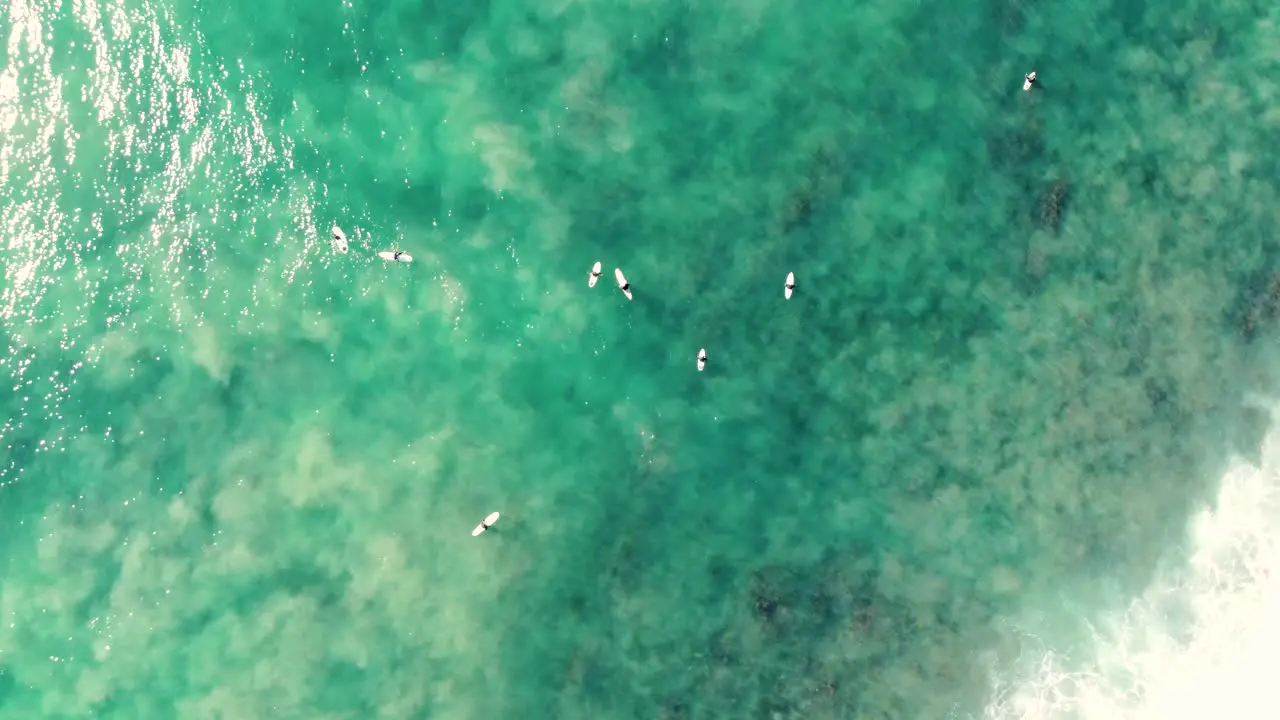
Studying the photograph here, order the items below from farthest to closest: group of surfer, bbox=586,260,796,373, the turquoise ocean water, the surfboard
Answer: the surfboard
group of surfer, bbox=586,260,796,373
the turquoise ocean water

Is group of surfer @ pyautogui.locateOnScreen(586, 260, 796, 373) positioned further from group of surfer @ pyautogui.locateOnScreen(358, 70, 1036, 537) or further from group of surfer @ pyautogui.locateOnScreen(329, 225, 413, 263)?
group of surfer @ pyautogui.locateOnScreen(329, 225, 413, 263)

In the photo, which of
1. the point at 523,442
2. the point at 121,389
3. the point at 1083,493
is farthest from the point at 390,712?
the point at 1083,493

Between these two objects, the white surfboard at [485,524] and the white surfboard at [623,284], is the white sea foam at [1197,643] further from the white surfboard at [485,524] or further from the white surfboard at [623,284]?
the white surfboard at [623,284]

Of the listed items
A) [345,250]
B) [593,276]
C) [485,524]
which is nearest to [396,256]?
[345,250]

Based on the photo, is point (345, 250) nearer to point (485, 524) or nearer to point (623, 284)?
point (623, 284)

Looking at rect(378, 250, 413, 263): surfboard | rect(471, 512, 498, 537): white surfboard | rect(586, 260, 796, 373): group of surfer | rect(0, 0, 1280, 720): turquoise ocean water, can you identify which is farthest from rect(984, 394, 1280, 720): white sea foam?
rect(378, 250, 413, 263): surfboard

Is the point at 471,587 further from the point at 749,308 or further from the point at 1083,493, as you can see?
the point at 1083,493

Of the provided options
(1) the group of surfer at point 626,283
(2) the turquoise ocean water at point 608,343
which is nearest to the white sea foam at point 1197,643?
(2) the turquoise ocean water at point 608,343
